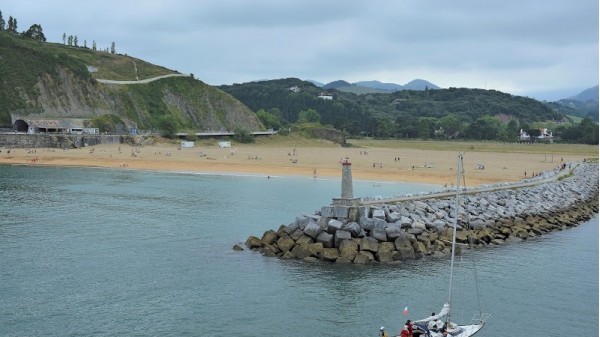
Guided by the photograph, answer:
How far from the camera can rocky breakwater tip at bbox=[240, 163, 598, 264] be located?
1382 inches

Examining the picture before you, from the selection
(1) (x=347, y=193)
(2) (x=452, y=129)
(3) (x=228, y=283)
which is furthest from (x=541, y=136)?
(3) (x=228, y=283)

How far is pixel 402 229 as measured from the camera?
3744 cm

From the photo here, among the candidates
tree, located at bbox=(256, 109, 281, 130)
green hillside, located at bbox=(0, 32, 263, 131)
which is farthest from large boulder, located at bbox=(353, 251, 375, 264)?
tree, located at bbox=(256, 109, 281, 130)

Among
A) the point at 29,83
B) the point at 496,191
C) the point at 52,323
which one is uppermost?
the point at 29,83

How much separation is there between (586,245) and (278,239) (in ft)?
69.2

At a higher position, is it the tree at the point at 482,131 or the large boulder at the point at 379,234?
the tree at the point at 482,131

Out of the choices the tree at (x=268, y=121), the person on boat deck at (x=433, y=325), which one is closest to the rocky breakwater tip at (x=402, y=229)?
the person on boat deck at (x=433, y=325)

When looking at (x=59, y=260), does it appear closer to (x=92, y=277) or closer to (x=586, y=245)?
(x=92, y=277)

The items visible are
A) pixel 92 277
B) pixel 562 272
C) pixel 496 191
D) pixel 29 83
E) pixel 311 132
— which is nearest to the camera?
pixel 92 277

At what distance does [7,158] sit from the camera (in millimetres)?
96250

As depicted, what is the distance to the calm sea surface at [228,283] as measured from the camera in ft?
83.4

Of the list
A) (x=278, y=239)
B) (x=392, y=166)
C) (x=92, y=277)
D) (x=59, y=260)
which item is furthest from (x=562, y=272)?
(x=392, y=166)

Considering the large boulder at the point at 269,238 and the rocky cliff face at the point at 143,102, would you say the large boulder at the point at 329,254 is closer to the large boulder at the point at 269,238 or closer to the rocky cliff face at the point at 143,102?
the large boulder at the point at 269,238

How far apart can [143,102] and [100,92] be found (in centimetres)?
1196
